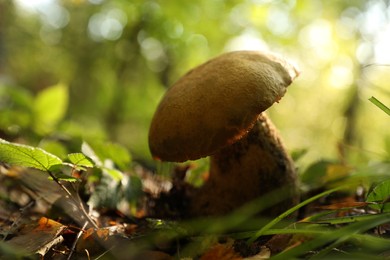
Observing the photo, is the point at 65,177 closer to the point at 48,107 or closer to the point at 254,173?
the point at 254,173

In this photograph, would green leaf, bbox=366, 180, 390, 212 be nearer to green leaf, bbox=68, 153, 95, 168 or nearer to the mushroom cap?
the mushroom cap

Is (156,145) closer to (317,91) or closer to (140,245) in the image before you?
(140,245)

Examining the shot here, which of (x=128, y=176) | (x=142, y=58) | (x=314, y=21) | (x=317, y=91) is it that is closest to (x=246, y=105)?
(x=128, y=176)

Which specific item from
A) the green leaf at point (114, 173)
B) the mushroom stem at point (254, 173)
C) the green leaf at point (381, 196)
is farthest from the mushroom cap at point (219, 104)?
the green leaf at point (381, 196)

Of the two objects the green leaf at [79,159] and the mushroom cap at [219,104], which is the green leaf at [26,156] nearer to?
the green leaf at [79,159]

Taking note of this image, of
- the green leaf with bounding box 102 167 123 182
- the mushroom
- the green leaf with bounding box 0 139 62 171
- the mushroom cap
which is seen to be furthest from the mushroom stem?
the green leaf with bounding box 0 139 62 171
